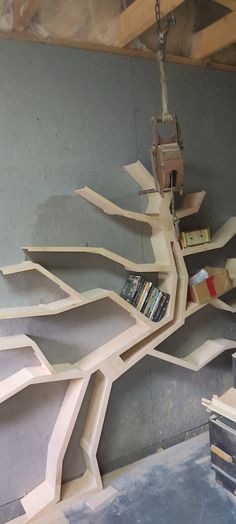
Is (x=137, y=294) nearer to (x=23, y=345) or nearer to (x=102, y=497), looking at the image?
(x=23, y=345)

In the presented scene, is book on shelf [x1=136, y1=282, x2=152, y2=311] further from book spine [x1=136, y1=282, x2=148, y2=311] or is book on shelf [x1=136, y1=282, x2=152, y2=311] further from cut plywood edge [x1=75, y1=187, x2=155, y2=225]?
cut plywood edge [x1=75, y1=187, x2=155, y2=225]

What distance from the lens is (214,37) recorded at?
225 cm

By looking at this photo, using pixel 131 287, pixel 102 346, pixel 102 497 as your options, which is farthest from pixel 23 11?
pixel 102 497

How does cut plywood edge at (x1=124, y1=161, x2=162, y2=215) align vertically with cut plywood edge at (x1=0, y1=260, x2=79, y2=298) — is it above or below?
above

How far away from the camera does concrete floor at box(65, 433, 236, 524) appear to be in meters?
1.82

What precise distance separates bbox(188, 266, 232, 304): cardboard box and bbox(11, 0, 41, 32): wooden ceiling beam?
1.51 meters

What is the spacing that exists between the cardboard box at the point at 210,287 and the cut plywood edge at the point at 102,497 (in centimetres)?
105

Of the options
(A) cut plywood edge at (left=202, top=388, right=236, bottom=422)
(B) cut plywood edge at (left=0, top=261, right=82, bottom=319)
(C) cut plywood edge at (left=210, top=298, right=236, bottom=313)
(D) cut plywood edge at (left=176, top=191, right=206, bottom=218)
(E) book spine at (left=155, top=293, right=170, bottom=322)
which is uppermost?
(D) cut plywood edge at (left=176, top=191, right=206, bottom=218)

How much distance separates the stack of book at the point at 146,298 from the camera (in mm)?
2111

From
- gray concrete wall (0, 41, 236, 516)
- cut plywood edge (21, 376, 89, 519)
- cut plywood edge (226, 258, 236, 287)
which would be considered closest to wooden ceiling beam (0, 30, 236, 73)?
gray concrete wall (0, 41, 236, 516)

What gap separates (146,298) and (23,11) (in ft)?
4.71

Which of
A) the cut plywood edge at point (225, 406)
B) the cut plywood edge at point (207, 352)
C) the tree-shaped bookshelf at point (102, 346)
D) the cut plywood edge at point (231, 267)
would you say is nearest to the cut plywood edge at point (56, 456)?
the tree-shaped bookshelf at point (102, 346)

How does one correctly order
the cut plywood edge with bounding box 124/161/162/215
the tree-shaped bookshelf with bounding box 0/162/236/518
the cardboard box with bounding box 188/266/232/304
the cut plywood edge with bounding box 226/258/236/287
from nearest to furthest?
the tree-shaped bookshelf with bounding box 0/162/236/518
the cut plywood edge with bounding box 124/161/162/215
the cardboard box with bounding box 188/266/232/304
the cut plywood edge with bounding box 226/258/236/287

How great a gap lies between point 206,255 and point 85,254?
0.83m
